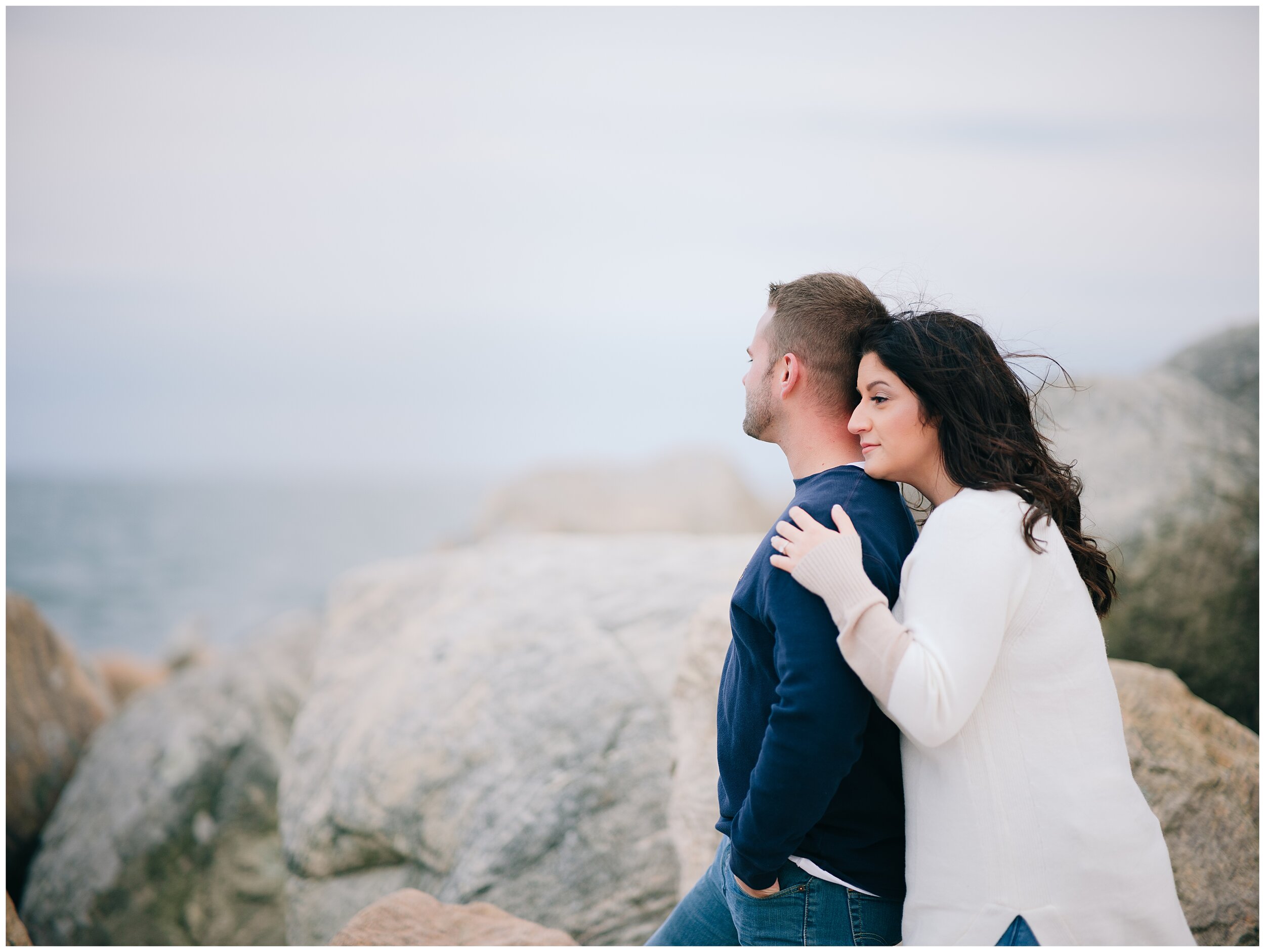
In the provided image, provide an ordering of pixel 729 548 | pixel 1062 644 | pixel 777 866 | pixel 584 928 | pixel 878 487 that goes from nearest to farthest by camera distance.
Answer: pixel 1062 644, pixel 777 866, pixel 878 487, pixel 584 928, pixel 729 548

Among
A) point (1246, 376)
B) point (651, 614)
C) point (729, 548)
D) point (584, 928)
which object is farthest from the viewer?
point (1246, 376)

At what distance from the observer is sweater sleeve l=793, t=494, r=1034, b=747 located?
1.87 metres

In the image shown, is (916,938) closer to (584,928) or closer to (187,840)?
(584,928)

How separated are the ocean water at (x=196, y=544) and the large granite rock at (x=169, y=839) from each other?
188 inches

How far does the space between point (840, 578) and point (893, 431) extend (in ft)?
1.54

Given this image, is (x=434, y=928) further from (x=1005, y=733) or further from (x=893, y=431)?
(x=893, y=431)

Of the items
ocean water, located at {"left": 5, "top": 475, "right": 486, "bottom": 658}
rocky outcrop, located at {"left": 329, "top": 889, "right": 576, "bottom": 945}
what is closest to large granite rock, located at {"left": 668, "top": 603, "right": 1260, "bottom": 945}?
rocky outcrop, located at {"left": 329, "top": 889, "right": 576, "bottom": 945}

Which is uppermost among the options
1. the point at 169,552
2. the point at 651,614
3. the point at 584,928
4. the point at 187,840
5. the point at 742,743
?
the point at 742,743

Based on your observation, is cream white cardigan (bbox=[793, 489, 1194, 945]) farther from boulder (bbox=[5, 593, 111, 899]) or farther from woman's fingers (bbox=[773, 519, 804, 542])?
boulder (bbox=[5, 593, 111, 899])

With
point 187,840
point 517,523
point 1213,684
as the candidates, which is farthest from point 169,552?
point 1213,684

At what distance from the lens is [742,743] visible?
2.24 metres

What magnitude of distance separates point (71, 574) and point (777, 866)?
45.4 meters

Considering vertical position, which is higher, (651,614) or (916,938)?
(916,938)

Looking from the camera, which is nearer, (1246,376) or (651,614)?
(651,614)
